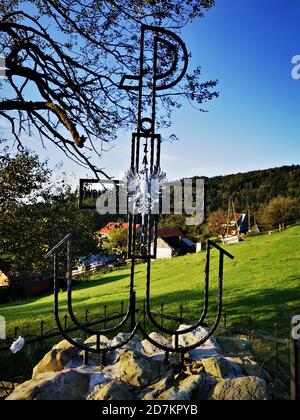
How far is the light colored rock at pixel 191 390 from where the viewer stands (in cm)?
416

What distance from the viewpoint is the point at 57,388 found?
4336mm

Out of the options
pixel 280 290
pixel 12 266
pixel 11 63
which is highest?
pixel 11 63

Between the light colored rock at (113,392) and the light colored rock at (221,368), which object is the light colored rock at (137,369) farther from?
the light colored rock at (221,368)

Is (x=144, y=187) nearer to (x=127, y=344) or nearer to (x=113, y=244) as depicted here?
(x=127, y=344)

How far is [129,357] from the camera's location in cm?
493

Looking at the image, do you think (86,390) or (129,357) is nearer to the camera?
(86,390)

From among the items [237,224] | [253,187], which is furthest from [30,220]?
[253,187]

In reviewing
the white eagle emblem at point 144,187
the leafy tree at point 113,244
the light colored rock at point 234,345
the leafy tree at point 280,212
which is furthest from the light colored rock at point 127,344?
the leafy tree at point 280,212

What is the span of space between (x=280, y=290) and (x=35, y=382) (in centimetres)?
1396

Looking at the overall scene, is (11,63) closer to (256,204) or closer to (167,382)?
(167,382)

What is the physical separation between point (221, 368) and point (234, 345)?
149cm

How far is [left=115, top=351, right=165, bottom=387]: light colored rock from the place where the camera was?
4.63 meters

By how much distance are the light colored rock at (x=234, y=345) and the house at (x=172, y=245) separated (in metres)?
48.9
